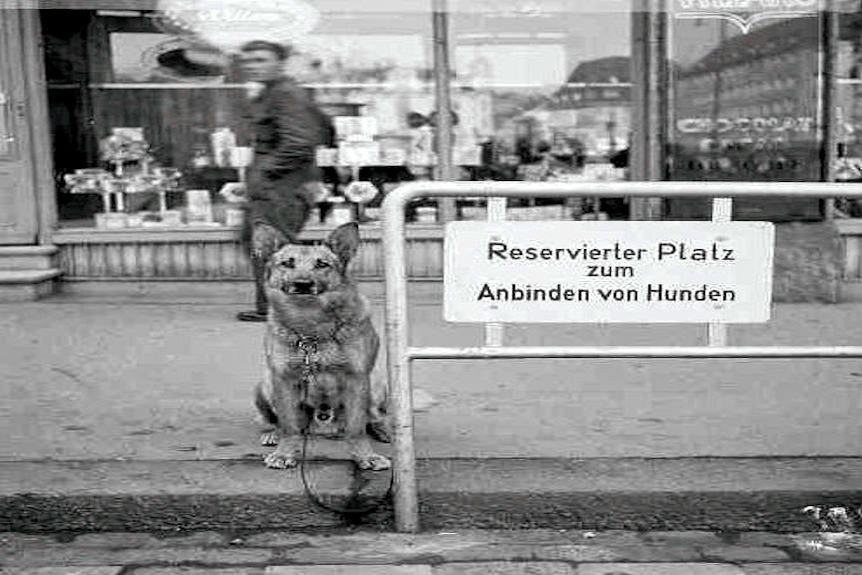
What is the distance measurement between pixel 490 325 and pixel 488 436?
1018mm

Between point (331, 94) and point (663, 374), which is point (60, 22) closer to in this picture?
point (331, 94)

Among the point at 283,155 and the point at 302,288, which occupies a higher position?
the point at 283,155

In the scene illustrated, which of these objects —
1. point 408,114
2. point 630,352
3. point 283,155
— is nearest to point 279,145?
point 283,155

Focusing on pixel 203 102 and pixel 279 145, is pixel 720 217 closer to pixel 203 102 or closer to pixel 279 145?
pixel 279 145

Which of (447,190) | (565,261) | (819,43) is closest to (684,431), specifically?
(565,261)

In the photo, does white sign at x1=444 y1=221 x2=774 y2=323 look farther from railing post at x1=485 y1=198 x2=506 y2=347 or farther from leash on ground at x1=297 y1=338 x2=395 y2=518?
leash on ground at x1=297 y1=338 x2=395 y2=518

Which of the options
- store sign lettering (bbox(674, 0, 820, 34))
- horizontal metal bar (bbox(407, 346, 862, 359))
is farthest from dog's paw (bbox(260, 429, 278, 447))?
store sign lettering (bbox(674, 0, 820, 34))

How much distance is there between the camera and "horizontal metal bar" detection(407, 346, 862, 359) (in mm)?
3549

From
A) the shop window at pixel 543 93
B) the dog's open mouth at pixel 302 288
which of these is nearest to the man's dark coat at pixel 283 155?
the dog's open mouth at pixel 302 288

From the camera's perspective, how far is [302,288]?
3.75m

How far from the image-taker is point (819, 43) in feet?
24.9

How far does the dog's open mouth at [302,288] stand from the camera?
3.73 m

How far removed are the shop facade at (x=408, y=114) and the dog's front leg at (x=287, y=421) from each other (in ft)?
13.6

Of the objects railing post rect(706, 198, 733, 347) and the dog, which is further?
the dog
